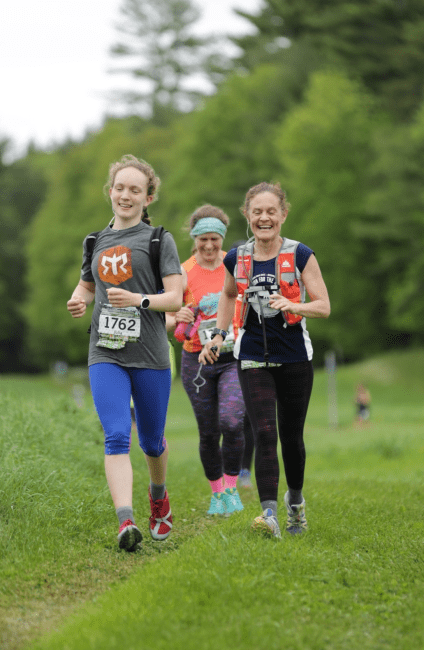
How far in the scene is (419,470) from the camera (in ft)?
39.4

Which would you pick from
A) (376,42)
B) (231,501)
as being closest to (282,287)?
(231,501)

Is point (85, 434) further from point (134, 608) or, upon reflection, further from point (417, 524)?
point (134, 608)

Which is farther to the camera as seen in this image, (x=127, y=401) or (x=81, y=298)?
(x=81, y=298)

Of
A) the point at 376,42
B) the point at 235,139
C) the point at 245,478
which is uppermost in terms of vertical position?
the point at 376,42

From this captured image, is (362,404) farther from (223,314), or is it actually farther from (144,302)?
(144,302)

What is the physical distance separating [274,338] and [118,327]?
99 cm

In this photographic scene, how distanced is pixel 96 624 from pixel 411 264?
36369mm

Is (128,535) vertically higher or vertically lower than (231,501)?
higher

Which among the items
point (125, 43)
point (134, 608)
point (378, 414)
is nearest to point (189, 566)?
point (134, 608)

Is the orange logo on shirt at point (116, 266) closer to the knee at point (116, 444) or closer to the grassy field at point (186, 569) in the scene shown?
the knee at point (116, 444)

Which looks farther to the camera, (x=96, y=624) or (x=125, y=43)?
(x=125, y=43)

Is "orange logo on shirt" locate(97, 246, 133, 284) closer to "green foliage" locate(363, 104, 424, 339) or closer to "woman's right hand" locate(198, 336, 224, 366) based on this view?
"woman's right hand" locate(198, 336, 224, 366)

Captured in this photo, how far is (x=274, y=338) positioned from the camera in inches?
207

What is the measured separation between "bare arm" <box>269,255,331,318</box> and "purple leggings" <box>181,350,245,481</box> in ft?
5.56
